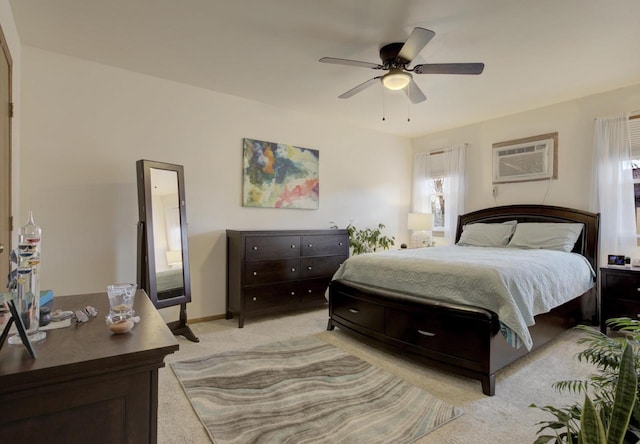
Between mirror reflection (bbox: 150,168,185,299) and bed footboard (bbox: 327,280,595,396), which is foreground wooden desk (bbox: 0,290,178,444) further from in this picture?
mirror reflection (bbox: 150,168,185,299)

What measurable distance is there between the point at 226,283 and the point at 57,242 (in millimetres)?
1661

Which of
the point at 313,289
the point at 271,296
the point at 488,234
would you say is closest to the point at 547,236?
the point at 488,234

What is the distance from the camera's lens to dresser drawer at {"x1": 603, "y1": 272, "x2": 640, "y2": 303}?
3.10 m

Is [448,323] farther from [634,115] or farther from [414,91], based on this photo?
[634,115]

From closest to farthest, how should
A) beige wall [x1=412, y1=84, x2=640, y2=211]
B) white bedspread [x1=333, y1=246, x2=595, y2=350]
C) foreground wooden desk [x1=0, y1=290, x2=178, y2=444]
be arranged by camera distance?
foreground wooden desk [x1=0, y1=290, x2=178, y2=444] < white bedspread [x1=333, y1=246, x2=595, y2=350] < beige wall [x1=412, y1=84, x2=640, y2=211]

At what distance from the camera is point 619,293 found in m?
3.20

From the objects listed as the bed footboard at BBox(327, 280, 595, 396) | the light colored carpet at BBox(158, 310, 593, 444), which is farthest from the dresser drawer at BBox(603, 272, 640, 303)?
the light colored carpet at BBox(158, 310, 593, 444)

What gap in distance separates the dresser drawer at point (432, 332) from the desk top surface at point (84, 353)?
77.2 inches

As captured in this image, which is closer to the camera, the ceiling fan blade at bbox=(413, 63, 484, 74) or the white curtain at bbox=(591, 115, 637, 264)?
the ceiling fan blade at bbox=(413, 63, 484, 74)

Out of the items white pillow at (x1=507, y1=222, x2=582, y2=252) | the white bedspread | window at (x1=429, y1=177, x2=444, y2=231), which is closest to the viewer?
the white bedspread

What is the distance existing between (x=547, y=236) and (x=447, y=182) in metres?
1.79

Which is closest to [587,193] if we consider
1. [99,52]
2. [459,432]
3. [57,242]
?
[459,432]

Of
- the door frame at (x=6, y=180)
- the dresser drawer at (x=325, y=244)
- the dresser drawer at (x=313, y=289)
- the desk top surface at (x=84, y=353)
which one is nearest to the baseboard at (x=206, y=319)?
the dresser drawer at (x=313, y=289)

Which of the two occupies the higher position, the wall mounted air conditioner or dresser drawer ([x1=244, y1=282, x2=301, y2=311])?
the wall mounted air conditioner
